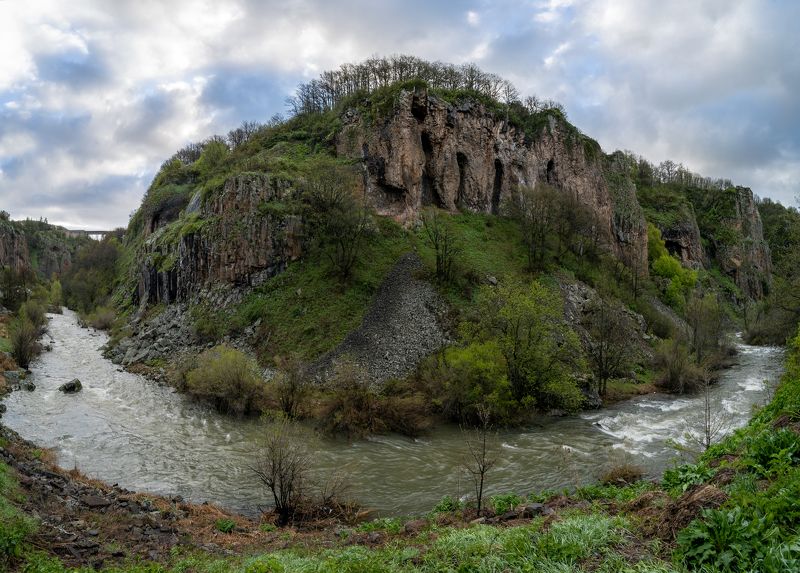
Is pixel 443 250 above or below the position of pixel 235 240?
below

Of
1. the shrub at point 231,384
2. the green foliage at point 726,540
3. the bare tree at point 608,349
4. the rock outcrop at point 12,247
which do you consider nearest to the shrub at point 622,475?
the green foliage at point 726,540

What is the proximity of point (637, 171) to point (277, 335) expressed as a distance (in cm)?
10734

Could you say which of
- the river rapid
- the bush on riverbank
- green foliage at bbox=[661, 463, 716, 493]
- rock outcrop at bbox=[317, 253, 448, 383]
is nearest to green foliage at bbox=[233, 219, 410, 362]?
rock outcrop at bbox=[317, 253, 448, 383]

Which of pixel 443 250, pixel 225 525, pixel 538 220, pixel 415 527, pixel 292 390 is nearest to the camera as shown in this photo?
pixel 415 527

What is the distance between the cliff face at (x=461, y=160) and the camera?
5544 cm

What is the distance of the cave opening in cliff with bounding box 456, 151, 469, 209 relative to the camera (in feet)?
199

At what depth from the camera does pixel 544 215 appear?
2082 inches

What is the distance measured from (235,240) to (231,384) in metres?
22.4

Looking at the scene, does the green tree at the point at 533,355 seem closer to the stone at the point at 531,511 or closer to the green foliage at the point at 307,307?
the green foliage at the point at 307,307

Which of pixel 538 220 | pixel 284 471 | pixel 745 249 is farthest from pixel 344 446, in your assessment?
pixel 745 249

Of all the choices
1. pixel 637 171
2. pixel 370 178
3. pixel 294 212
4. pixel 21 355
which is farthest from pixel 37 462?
pixel 637 171

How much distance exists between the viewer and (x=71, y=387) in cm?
3378

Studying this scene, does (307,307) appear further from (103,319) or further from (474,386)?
(103,319)

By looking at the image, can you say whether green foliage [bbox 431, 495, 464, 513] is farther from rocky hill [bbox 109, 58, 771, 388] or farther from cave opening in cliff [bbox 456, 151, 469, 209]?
cave opening in cliff [bbox 456, 151, 469, 209]
